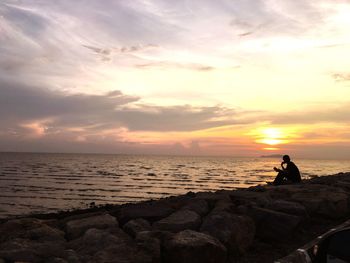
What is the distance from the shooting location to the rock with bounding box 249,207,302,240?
7352 millimetres

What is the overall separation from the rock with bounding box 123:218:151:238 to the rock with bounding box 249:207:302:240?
7.48 feet

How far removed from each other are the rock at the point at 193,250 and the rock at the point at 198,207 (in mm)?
2167

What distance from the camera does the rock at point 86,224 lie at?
6363mm

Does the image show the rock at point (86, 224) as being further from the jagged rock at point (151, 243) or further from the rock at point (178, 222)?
the jagged rock at point (151, 243)

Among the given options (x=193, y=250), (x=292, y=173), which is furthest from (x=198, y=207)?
(x=292, y=173)

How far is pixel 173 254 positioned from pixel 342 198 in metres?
6.25

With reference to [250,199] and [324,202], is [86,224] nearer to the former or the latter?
[250,199]

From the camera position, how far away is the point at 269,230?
7.35 meters

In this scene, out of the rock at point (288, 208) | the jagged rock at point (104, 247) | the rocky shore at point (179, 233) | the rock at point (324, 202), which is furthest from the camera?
the rock at point (324, 202)

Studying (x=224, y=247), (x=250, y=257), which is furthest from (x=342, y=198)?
(x=224, y=247)

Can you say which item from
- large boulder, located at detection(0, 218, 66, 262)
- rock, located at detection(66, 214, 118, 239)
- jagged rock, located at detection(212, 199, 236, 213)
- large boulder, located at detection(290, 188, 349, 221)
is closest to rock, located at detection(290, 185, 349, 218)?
large boulder, located at detection(290, 188, 349, 221)

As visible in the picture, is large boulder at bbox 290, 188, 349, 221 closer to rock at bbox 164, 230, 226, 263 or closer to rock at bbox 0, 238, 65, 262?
rock at bbox 164, 230, 226, 263

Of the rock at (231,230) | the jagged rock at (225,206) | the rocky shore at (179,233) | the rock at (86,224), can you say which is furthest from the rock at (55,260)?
the jagged rock at (225,206)

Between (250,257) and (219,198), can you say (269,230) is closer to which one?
(250,257)
